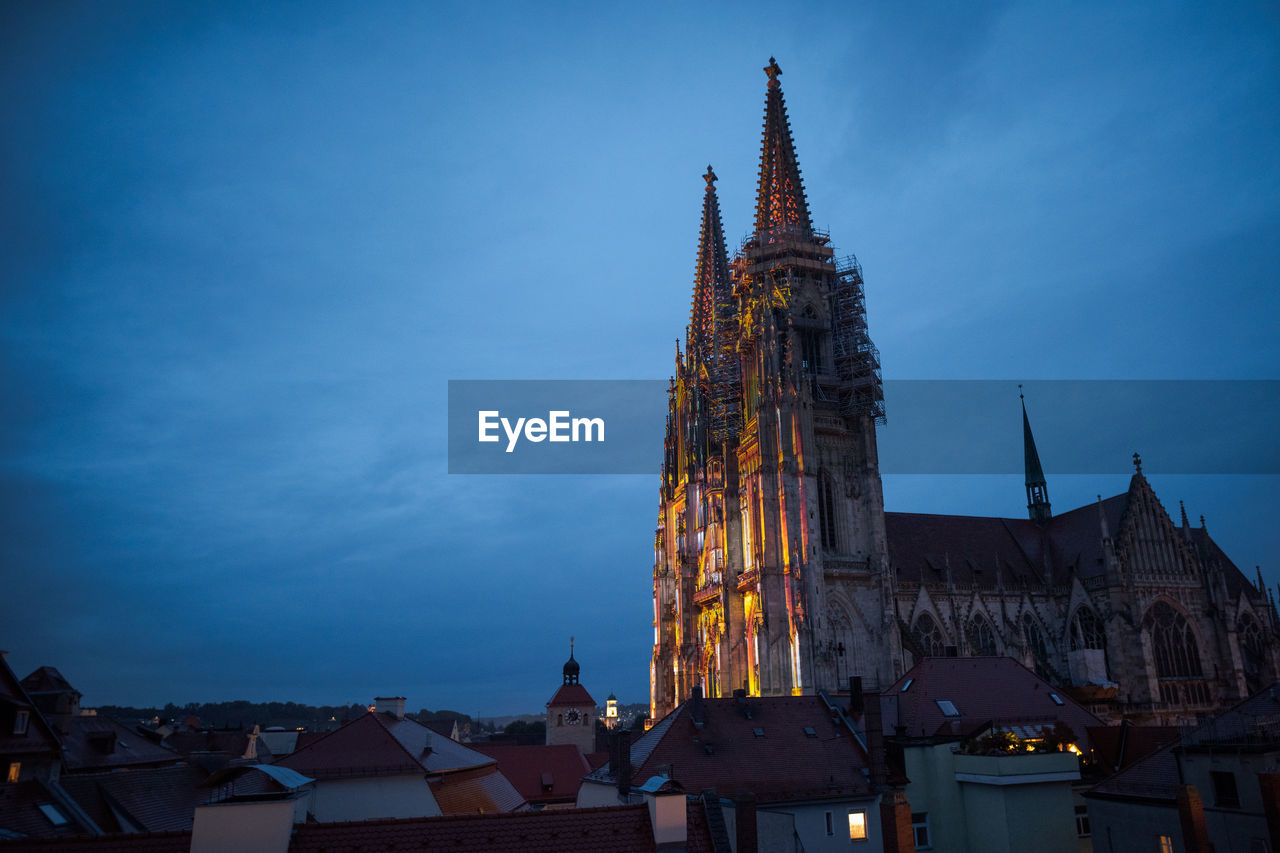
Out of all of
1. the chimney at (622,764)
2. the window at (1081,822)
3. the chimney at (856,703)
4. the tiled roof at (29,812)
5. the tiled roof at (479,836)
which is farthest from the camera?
the chimney at (856,703)

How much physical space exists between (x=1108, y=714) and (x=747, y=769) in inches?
1629

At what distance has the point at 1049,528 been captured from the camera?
73188mm

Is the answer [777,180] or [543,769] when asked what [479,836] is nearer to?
[543,769]

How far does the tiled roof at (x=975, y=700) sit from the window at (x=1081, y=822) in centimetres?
374

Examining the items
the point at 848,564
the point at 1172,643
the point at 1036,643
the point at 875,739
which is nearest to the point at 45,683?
the point at 875,739

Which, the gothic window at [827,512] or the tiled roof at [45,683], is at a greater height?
the gothic window at [827,512]

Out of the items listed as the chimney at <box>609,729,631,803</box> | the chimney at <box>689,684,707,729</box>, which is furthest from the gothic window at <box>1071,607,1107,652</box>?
the chimney at <box>609,729,631,803</box>

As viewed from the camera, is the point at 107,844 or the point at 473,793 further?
the point at 473,793

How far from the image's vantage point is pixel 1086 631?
64.9 meters

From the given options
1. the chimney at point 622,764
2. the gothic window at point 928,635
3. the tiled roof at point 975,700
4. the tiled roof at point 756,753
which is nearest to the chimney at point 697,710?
the tiled roof at point 756,753

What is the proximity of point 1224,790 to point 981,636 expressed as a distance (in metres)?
43.0

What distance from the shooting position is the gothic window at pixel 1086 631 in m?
63.8

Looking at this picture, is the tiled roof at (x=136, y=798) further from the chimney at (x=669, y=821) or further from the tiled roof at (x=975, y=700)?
the tiled roof at (x=975, y=700)

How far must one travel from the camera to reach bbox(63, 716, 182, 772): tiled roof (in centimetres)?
3045
